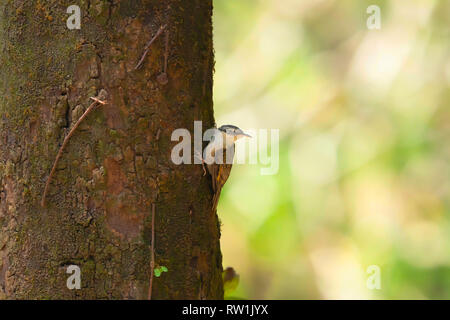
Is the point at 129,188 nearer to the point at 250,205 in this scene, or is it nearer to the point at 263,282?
the point at 250,205

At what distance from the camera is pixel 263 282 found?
8117 mm

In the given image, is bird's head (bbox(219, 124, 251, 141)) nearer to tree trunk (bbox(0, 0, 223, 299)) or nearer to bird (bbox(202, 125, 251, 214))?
bird (bbox(202, 125, 251, 214))

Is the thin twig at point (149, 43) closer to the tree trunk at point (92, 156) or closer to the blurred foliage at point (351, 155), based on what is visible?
the tree trunk at point (92, 156)

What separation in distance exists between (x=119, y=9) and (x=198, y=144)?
2.01 feet

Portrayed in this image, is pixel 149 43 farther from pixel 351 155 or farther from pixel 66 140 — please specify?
pixel 351 155

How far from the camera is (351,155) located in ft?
24.2

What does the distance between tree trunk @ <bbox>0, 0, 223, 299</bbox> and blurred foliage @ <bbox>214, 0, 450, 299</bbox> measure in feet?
17.4

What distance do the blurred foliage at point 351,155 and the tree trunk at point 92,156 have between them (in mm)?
5294

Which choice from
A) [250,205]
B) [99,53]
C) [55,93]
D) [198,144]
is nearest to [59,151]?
[55,93]

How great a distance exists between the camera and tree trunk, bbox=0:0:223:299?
6.69 ft

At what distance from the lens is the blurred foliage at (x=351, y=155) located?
287 inches
